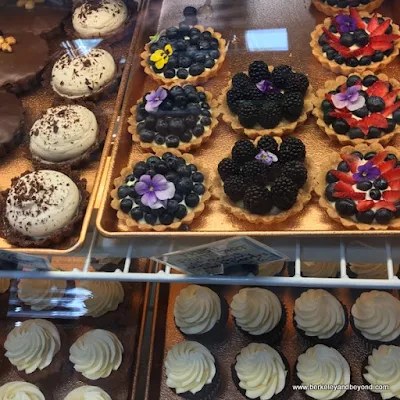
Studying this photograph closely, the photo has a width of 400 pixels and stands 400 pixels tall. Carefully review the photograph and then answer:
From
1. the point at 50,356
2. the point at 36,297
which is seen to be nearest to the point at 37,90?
the point at 36,297

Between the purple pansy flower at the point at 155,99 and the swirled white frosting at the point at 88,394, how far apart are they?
3.82 feet

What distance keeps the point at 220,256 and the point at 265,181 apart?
513mm

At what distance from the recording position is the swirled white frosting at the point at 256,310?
87.9 inches

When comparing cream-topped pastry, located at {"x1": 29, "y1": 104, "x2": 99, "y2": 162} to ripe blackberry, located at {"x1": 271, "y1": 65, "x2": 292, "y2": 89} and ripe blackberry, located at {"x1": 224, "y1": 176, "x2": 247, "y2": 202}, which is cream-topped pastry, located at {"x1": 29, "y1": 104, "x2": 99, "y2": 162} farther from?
ripe blackberry, located at {"x1": 271, "y1": 65, "x2": 292, "y2": 89}

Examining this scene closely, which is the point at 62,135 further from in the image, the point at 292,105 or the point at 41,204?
the point at 292,105

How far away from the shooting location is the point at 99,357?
223 cm

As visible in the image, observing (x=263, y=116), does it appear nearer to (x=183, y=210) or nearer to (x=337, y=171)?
(x=337, y=171)

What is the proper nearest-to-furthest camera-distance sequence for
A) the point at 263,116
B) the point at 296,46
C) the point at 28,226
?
the point at 28,226 → the point at 263,116 → the point at 296,46

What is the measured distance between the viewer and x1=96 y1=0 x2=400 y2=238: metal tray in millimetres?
2021

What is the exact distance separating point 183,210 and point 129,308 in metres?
0.63

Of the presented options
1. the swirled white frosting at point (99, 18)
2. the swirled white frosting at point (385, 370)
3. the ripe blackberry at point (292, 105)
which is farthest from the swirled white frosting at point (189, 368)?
the swirled white frosting at point (99, 18)

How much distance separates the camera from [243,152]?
6.97ft

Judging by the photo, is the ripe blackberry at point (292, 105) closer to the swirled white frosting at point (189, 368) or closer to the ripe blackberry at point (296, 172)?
the ripe blackberry at point (296, 172)

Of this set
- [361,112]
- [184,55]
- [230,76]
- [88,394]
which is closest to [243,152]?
[361,112]
